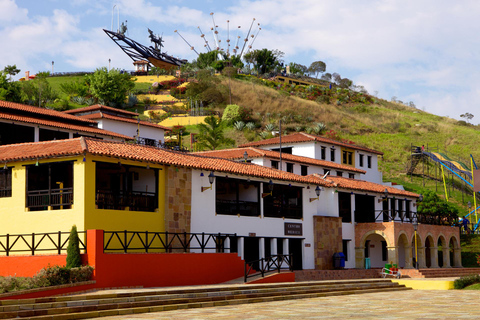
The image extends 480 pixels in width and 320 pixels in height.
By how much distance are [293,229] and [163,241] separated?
990 cm

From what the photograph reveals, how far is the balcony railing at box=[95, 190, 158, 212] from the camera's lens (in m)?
24.3

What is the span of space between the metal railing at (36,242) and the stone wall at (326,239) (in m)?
16.3

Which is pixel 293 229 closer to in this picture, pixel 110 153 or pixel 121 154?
pixel 121 154

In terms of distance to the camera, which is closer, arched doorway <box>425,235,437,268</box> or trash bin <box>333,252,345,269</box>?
trash bin <box>333,252,345,269</box>

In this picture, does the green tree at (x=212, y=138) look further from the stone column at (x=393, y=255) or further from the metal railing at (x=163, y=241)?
the metal railing at (x=163, y=241)

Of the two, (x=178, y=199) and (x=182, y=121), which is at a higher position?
(x=182, y=121)

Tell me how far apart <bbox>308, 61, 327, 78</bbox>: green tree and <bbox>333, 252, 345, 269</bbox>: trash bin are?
361ft

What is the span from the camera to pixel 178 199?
1053 inches

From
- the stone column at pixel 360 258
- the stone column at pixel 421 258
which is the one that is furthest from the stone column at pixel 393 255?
the stone column at pixel 421 258

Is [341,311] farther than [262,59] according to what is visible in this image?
No

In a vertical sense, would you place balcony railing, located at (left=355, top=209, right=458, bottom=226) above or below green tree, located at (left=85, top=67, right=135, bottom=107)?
below

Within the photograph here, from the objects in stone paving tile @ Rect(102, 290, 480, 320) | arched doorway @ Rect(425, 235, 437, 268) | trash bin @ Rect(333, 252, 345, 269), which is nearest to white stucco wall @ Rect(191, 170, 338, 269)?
trash bin @ Rect(333, 252, 345, 269)

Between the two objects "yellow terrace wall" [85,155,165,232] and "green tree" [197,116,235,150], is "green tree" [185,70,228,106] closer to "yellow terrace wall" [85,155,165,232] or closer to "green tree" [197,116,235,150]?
"green tree" [197,116,235,150]

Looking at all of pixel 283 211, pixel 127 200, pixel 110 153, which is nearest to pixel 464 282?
pixel 283 211
